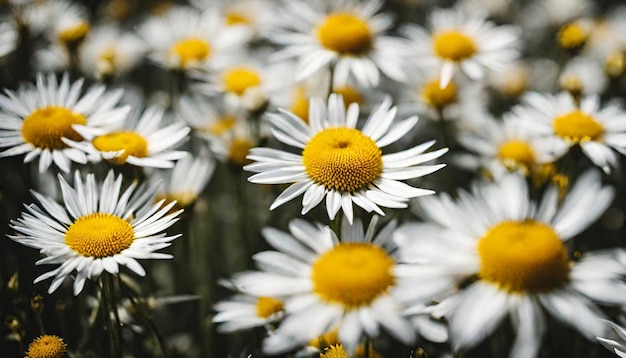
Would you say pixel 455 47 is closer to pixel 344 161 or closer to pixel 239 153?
pixel 239 153

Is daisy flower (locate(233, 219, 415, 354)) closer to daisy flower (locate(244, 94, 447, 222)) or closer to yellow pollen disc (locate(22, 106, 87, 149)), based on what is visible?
daisy flower (locate(244, 94, 447, 222))

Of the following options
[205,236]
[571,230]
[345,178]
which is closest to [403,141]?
[205,236]

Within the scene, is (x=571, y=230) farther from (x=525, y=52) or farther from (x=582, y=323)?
(x=525, y=52)

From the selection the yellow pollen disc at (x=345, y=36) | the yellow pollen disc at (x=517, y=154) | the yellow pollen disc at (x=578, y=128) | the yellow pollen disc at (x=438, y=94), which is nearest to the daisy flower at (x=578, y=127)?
the yellow pollen disc at (x=578, y=128)

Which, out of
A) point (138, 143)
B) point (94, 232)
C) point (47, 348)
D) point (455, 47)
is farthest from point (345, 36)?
point (47, 348)

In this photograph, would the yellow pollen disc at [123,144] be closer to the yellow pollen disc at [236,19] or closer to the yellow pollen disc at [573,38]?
the yellow pollen disc at [236,19]

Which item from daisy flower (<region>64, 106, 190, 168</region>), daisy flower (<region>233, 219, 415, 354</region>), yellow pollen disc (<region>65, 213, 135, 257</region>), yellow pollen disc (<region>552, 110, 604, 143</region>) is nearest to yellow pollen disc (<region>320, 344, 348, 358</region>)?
daisy flower (<region>233, 219, 415, 354</region>)
